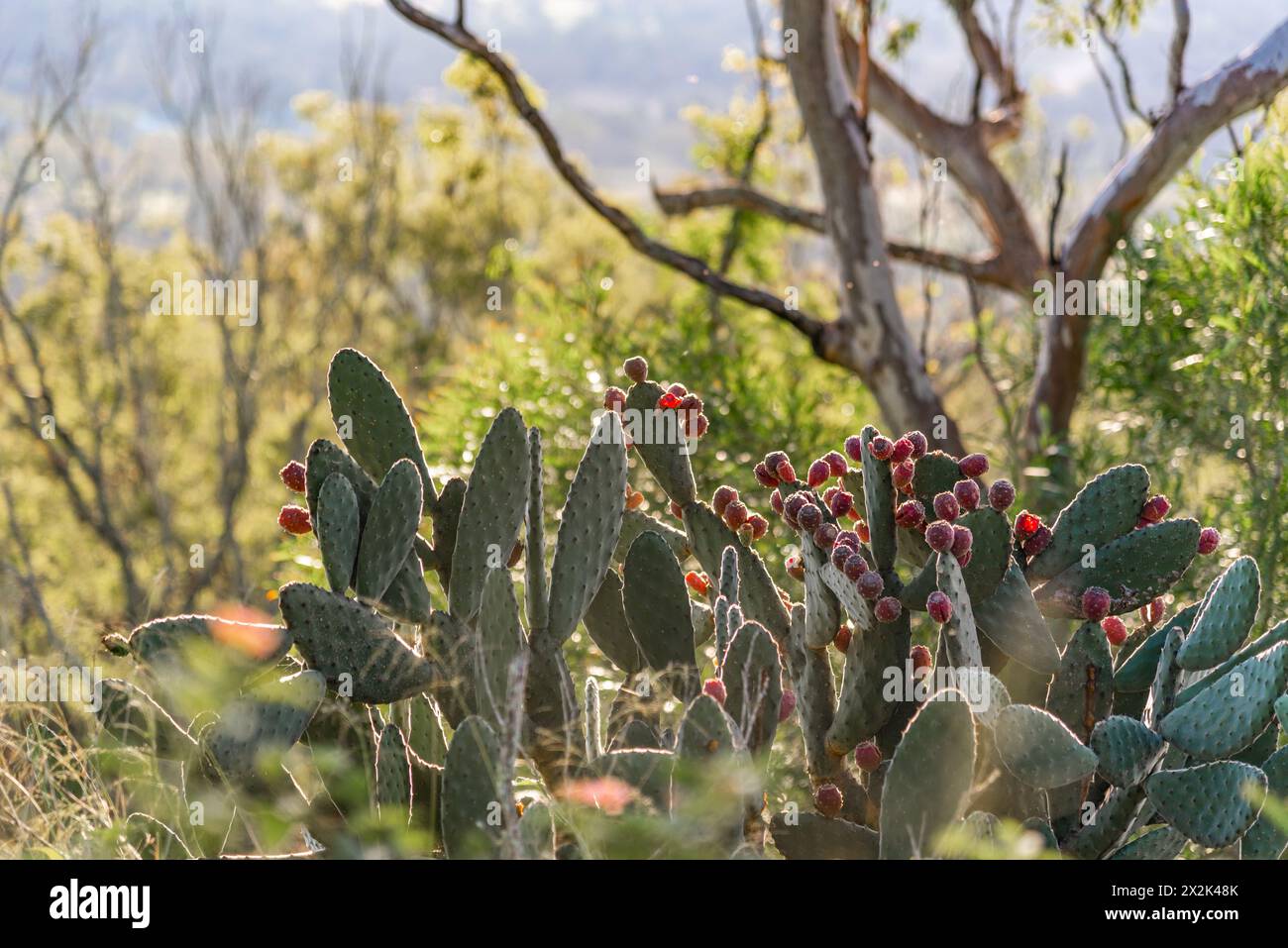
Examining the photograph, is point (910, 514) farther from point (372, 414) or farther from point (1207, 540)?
point (372, 414)

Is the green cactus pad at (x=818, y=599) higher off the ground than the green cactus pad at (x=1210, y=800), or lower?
higher

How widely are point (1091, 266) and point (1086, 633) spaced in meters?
4.38

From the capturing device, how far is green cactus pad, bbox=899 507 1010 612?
232cm

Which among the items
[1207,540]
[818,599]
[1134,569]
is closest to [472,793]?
[818,599]

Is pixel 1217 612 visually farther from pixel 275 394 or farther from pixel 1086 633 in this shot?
pixel 275 394

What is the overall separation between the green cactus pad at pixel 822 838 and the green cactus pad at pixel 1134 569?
55 centimetres

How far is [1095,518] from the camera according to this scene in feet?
8.23

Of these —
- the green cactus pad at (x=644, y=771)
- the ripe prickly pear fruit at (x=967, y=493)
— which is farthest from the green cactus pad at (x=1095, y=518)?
the green cactus pad at (x=644, y=771)

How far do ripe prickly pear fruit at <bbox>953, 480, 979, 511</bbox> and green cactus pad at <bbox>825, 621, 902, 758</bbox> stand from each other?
261mm

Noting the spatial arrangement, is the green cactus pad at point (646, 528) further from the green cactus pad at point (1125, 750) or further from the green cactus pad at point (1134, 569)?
the green cactus pad at point (1125, 750)

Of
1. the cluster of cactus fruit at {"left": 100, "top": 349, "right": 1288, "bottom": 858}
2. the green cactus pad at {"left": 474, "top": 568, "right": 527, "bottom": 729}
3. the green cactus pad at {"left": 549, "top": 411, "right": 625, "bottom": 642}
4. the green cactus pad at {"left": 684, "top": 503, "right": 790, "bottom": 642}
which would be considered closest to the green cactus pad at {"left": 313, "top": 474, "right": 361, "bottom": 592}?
the cluster of cactus fruit at {"left": 100, "top": 349, "right": 1288, "bottom": 858}

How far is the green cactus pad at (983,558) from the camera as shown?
2318 millimetres
